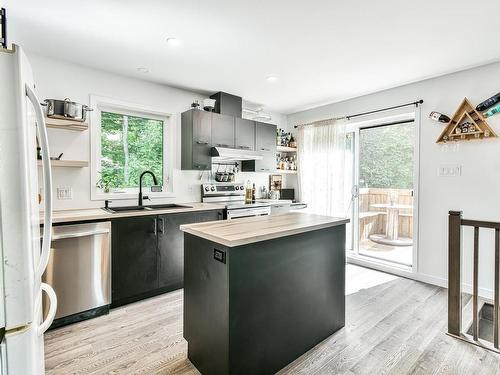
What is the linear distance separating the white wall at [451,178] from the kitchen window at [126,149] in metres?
3.28

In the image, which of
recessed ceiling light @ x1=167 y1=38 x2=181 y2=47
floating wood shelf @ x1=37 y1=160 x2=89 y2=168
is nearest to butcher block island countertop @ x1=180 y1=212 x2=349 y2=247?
floating wood shelf @ x1=37 y1=160 x2=89 y2=168

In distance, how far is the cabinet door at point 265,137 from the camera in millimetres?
4254

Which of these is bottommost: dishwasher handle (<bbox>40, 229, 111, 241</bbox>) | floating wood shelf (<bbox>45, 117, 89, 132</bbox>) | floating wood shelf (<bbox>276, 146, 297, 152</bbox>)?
dishwasher handle (<bbox>40, 229, 111, 241</bbox>)

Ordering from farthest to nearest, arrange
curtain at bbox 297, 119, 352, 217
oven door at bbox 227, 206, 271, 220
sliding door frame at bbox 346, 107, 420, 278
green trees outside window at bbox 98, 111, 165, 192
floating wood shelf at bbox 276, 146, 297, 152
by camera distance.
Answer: floating wood shelf at bbox 276, 146, 297, 152 < curtain at bbox 297, 119, 352, 217 < oven door at bbox 227, 206, 271, 220 < sliding door frame at bbox 346, 107, 420, 278 < green trees outside window at bbox 98, 111, 165, 192

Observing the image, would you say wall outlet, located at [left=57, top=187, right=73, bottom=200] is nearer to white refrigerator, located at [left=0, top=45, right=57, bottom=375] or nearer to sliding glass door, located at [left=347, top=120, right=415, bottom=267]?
white refrigerator, located at [left=0, top=45, right=57, bottom=375]

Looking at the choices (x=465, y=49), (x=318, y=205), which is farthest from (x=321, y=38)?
(x=318, y=205)

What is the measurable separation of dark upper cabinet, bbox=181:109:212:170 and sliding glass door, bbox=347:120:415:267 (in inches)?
95.0

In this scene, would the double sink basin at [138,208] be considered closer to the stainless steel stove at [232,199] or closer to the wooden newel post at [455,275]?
the stainless steel stove at [232,199]

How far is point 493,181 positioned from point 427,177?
630 mm

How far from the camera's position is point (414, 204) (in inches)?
136

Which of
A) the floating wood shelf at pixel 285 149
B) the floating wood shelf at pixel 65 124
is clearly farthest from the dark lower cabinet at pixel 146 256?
the floating wood shelf at pixel 285 149

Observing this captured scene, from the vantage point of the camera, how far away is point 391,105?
3.65 m

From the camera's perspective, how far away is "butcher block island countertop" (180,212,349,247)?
153 centimetres

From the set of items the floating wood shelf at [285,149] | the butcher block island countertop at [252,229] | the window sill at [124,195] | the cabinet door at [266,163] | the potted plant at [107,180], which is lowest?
the butcher block island countertop at [252,229]
